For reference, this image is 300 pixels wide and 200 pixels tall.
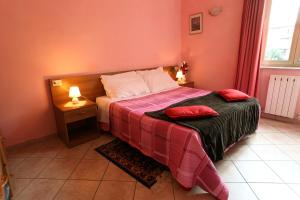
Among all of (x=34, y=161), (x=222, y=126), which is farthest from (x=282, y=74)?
(x=34, y=161)

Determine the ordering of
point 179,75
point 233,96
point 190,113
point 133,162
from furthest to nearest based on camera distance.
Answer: point 179,75 < point 233,96 < point 133,162 < point 190,113

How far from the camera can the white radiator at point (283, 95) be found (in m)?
2.67

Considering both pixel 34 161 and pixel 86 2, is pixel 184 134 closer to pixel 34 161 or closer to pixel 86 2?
pixel 34 161

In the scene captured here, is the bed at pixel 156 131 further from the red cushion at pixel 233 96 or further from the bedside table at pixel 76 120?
the red cushion at pixel 233 96

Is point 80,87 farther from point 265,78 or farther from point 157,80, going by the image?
point 265,78

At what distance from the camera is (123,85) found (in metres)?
2.73

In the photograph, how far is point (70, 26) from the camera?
2502mm

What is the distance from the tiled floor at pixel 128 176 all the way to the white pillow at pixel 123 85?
865 mm

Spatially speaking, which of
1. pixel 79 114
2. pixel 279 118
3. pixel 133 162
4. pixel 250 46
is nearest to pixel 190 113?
pixel 133 162

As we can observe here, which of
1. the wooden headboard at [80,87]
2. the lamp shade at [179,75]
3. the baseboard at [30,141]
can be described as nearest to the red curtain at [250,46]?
the lamp shade at [179,75]

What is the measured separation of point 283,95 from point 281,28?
113 centimetres

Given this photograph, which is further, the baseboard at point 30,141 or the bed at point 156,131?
the baseboard at point 30,141

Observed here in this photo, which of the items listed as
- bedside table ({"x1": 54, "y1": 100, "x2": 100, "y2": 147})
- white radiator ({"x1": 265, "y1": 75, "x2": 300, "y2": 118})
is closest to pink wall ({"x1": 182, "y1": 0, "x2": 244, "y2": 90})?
white radiator ({"x1": 265, "y1": 75, "x2": 300, "y2": 118})

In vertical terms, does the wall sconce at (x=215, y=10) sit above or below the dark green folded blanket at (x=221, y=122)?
above
